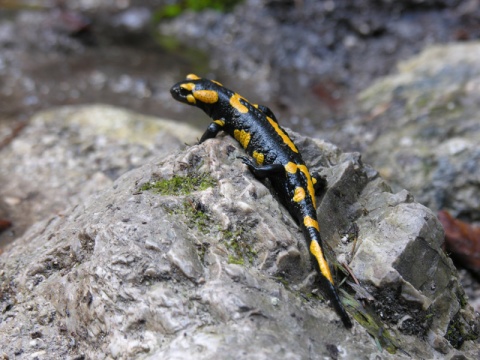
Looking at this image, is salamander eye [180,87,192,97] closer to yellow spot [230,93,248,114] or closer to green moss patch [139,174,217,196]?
yellow spot [230,93,248,114]

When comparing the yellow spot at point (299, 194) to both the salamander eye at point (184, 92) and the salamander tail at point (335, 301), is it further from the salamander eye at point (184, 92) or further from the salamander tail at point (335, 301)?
the salamander eye at point (184, 92)

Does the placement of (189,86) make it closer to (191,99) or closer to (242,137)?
(191,99)

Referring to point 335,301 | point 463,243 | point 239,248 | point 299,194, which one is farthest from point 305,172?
point 463,243

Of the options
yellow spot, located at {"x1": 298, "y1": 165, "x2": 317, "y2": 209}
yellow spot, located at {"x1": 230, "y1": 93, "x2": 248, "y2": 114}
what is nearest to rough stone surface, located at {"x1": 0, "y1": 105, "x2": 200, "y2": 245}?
yellow spot, located at {"x1": 230, "y1": 93, "x2": 248, "y2": 114}

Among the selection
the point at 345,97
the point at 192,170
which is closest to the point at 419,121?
the point at 345,97

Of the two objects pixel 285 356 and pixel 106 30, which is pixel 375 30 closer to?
pixel 106 30

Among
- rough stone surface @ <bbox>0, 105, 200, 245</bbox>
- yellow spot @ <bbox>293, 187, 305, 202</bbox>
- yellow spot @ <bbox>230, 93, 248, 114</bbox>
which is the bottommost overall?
rough stone surface @ <bbox>0, 105, 200, 245</bbox>
